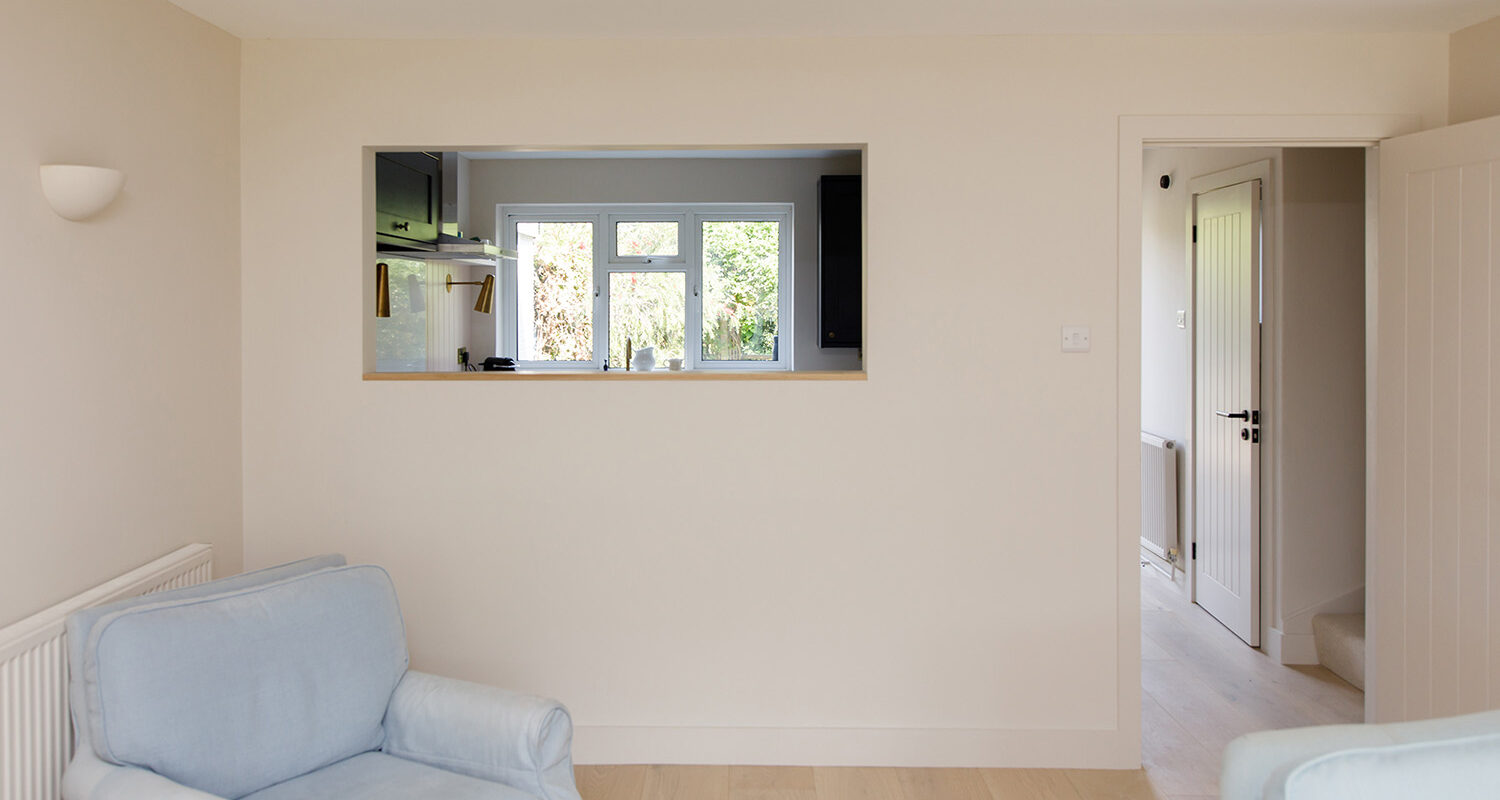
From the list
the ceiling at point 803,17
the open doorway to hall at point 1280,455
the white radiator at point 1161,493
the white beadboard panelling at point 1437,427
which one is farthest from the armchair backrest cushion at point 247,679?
the white radiator at point 1161,493

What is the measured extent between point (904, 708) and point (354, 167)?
2521 millimetres

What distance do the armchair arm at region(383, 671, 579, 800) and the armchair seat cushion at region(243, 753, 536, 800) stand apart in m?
0.04

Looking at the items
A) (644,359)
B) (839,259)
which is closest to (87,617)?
(644,359)

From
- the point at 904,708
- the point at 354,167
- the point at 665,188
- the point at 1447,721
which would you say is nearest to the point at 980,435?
the point at 904,708

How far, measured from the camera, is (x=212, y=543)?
3135 millimetres

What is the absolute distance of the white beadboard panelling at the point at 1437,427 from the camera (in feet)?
9.36

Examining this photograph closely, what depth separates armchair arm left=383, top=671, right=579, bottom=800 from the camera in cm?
224

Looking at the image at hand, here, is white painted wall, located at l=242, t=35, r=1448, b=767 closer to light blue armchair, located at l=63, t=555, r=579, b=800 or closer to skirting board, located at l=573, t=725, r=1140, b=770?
skirting board, located at l=573, t=725, r=1140, b=770

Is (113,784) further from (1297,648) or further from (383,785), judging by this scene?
(1297,648)

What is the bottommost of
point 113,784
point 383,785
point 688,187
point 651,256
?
point 383,785

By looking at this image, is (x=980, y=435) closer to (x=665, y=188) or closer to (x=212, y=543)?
(x=212, y=543)

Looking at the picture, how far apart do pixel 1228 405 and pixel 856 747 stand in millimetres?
2495

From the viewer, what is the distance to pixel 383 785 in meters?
2.20

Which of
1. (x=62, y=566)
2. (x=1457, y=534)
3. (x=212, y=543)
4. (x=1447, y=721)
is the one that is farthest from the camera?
(x=212, y=543)
